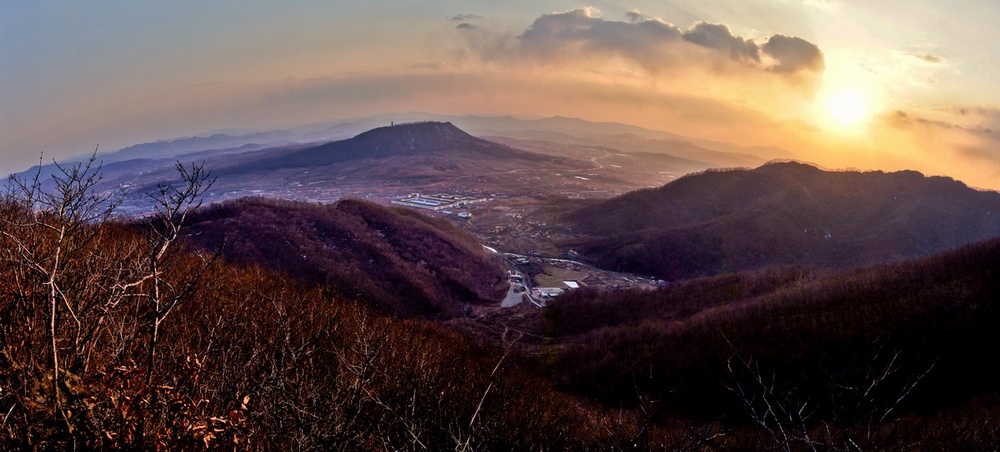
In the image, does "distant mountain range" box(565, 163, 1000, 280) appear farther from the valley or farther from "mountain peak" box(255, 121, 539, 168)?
"mountain peak" box(255, 121, 539, 168)

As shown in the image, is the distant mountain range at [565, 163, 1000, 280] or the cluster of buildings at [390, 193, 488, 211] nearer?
the distant mountain range at [565, 163, 1000, 280]

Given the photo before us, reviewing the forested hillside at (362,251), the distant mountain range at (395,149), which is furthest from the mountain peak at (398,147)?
the forested hillside at (362,251)

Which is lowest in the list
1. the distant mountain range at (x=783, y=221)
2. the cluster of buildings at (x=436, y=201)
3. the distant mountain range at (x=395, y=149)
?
the distant mountain range at (x=783, y=221)

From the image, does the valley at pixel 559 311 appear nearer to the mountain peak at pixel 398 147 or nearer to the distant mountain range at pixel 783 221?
the distant mountain range at pixel 783 221

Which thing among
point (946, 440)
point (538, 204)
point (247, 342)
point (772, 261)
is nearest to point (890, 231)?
point (772, 261)

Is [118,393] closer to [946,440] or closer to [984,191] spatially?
[946,440]

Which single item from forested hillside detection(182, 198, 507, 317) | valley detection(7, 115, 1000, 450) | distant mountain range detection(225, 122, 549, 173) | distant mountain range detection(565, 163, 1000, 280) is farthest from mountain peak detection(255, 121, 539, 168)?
forested hillside detection(182, 198, 507, 317)

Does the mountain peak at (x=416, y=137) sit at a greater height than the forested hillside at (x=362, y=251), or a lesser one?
greater

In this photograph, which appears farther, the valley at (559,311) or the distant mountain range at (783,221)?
the distant mountain range at (783,221)
